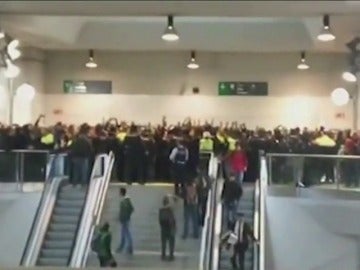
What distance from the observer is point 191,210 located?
73.7 feet

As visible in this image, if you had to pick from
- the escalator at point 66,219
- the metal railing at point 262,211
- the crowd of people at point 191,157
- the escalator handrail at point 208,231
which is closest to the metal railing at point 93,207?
the escalator at point 66,219

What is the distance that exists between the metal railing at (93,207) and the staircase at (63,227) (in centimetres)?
42

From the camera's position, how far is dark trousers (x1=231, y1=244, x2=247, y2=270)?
66.8 ft

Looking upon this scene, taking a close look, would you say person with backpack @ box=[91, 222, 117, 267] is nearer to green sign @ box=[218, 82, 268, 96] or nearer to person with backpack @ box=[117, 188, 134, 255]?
person with backpack @ box=[117, 188, 134, 255]

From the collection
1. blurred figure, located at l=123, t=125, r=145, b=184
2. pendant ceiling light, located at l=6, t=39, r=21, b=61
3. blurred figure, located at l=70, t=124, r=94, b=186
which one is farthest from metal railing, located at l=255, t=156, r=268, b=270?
pendant ceiling light, located at l=6, t=39, r=21, b=61

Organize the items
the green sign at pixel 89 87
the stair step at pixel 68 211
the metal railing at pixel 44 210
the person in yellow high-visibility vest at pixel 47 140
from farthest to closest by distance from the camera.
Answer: the green sign at pixel 89 87 → the person in yellow high-visibility vest at pixel 47 140 → the stair step at pixel 68 211 → the metal railing at pixel 44 210

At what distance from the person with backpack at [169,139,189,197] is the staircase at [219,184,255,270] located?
1626mm

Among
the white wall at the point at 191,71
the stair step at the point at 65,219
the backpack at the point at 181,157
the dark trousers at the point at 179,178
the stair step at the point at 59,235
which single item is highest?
the white wall at the point at 191,71

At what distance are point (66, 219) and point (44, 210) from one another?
0.64 meters

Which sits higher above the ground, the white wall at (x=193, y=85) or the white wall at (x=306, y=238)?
the white wall at (x=193, y=85)

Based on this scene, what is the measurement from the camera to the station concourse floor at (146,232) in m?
20.9

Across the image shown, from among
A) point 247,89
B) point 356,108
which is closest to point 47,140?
point 247,89

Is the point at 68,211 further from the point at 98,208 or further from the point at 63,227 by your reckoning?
the point at 98,208

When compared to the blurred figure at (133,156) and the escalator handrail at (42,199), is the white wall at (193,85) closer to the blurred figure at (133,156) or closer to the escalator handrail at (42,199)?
the blurred figure at (133,156)
